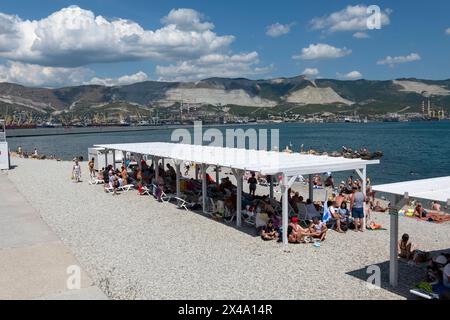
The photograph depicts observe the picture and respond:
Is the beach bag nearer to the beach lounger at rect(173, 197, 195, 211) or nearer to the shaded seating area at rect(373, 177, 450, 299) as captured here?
the shaded seating area at rect(373, 177, 450, 299)

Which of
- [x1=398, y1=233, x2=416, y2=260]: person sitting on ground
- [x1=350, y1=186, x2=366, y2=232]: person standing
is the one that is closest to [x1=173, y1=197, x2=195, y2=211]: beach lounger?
[x1=350, y1=186, x2=366, y2=232]: person standing

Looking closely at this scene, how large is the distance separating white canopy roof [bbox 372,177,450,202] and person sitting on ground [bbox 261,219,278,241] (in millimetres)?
3553

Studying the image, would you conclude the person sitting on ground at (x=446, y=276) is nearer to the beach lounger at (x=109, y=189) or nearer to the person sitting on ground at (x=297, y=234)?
the person sitting on ground at (x=297, y=234)

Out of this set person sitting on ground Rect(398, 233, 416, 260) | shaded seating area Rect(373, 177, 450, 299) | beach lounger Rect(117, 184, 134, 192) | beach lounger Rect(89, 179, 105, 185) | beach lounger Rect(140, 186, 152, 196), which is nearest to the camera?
shaded seating area Rect(373, 177, 450, 299)

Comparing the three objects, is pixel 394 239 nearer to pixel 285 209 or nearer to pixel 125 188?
pixel 285 209

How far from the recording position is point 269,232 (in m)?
10.9

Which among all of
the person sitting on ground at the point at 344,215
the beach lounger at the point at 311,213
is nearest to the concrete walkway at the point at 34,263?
the beach lounger at the point at 311,213

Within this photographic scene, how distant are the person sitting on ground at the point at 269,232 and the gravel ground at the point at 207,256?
21cm

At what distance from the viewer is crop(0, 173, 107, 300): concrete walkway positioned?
7.25 meters

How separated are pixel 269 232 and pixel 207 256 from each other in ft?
6.76

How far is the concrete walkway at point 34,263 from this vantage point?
23.8 ft

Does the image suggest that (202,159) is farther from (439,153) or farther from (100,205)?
(439,153)

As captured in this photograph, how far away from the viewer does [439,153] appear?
6400cm

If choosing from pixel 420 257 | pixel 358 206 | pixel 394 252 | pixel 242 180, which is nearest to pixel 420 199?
pixel 394 252
